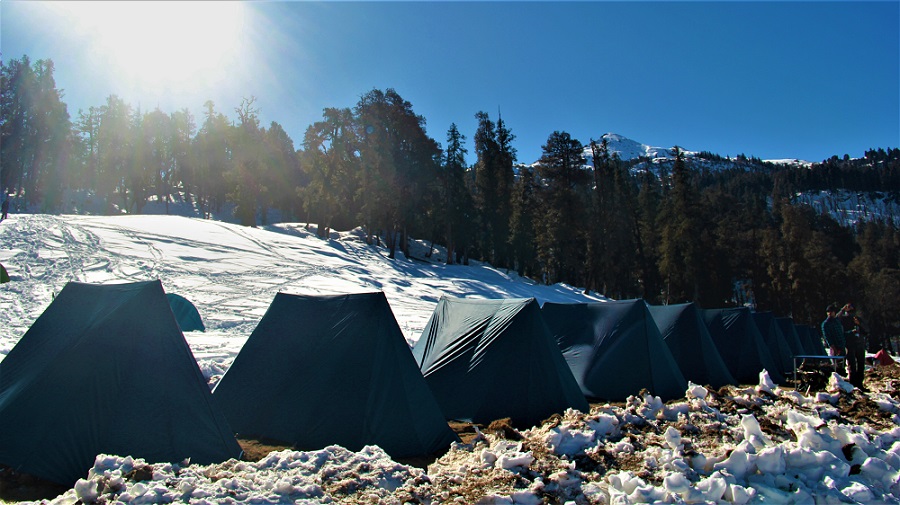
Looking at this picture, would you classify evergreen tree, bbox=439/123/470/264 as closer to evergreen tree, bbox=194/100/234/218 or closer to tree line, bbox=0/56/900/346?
tree line, bbox=0/56/900/346

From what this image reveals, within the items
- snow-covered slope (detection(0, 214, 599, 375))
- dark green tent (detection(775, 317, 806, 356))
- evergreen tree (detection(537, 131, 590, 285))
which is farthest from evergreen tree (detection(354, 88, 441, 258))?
dark green tent (detection(775, 317, 806, 356))

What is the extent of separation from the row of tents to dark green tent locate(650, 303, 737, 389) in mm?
1664

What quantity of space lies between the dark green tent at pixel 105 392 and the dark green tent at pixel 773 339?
17.9 meters

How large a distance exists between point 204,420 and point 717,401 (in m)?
6.77

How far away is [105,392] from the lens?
214 inches

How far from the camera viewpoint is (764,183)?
164625 mm

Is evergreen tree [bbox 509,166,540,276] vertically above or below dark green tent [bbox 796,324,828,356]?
above

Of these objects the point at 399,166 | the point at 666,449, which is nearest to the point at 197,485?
the point at 666,449

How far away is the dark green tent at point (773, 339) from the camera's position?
17859 mm

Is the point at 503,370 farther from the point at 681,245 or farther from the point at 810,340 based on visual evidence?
the point at 681,245

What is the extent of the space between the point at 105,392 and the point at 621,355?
363 inches

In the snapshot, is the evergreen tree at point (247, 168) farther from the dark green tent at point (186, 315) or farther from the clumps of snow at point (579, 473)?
the clumps of snow at point (579, 473)

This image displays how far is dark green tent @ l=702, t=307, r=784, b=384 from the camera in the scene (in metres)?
15.5

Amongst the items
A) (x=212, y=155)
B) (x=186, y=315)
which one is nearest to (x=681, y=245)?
(x=186, y=315)
